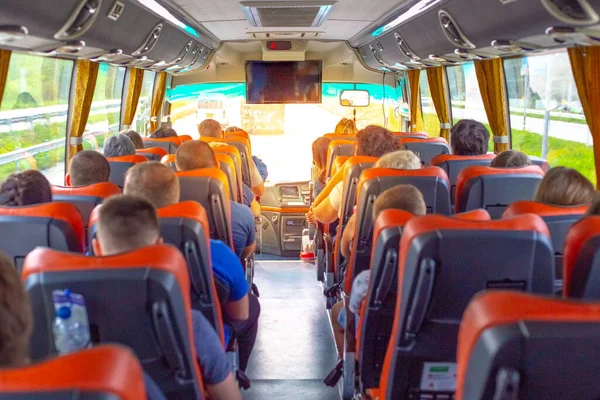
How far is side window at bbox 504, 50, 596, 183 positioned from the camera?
6.38m

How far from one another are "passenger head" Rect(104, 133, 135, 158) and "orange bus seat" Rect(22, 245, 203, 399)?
15.0 ft

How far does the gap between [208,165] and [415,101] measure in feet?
29.9

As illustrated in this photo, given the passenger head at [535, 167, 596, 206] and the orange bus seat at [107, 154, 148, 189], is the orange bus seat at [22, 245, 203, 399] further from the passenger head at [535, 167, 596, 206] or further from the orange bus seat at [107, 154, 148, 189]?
the orange bus seat at [107, 154, 148, 189]

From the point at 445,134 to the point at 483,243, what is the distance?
9230 millimetres

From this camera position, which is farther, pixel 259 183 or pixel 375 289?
pixel 259 183

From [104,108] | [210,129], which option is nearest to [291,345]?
[210,129]

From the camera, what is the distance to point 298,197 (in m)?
12.9

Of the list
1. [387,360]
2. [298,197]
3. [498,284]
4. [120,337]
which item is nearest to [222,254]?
[387,360]

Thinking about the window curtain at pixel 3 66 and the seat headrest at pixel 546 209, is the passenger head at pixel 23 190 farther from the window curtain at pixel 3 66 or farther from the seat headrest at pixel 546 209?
the seat headrest at pixel 546 209

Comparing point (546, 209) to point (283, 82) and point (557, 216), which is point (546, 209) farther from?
point (283, 82)

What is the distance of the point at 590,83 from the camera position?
5.66m

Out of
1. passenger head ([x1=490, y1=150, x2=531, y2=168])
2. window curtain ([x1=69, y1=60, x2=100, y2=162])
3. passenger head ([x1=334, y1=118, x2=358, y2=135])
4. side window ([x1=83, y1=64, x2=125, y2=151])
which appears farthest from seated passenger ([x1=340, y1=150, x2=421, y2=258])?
side window ([x1=83, y1=64, x2=125, y2=151])

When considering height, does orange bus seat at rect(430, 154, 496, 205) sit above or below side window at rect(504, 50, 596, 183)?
below

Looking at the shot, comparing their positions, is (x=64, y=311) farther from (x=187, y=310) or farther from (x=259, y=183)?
(x=259, y=183)
